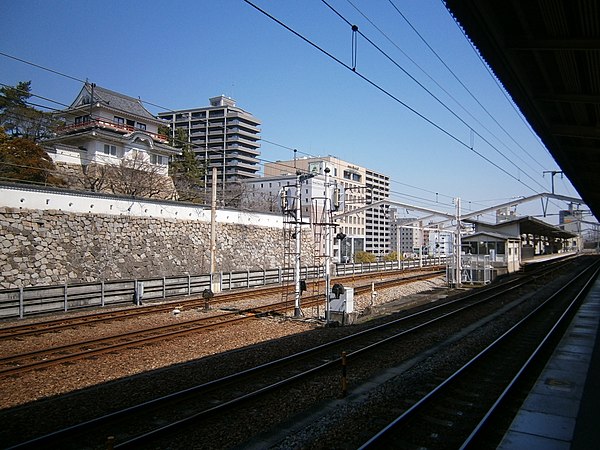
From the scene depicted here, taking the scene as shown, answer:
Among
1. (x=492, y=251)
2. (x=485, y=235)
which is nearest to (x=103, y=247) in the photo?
(x=485, y=235)

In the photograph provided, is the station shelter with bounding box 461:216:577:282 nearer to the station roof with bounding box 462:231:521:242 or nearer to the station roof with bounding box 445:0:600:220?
the station roof with bounding box 462:231:521:242

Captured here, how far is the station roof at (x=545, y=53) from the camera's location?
5.86 meters

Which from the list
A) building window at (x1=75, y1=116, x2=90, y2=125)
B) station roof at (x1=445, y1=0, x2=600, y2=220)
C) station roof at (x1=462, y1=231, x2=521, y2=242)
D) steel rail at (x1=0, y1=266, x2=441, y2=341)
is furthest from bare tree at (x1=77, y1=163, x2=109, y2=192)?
station roof at (x1=445, y1=0, x2=600, y2=220)

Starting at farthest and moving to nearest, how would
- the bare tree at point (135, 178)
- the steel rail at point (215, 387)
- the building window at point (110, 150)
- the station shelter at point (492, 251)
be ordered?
1. the building window at point (110, 150)
2. the bare tree at point (135, 178)
3. the station shelter at point (492, 251)
4. the steel rail at point (215, 387)

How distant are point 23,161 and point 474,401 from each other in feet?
104

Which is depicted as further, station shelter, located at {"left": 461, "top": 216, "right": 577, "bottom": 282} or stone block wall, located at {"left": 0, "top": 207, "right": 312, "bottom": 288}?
station shelter, located at {"left": 461, "top": 216, "right": 577, "bottom": 282}

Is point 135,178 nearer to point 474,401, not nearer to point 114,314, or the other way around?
point 114,314

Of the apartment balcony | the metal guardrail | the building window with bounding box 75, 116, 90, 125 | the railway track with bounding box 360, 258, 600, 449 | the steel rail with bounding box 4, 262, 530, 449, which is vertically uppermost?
the building window with bounding box 75, 116, 90, 125

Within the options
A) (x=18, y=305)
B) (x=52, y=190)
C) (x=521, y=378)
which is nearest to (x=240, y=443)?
(x=521, y=378)

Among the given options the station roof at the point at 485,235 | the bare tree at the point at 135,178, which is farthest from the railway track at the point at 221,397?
the bare tree at the point at 135,178

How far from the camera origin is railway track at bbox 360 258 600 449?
5996 millimetres

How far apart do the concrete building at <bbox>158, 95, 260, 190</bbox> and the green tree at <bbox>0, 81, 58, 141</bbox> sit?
5460cm

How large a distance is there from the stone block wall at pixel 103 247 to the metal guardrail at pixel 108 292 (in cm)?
365

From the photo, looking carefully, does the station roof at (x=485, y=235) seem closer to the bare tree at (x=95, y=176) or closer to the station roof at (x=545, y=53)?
the station roof at (x=545, y=53)
